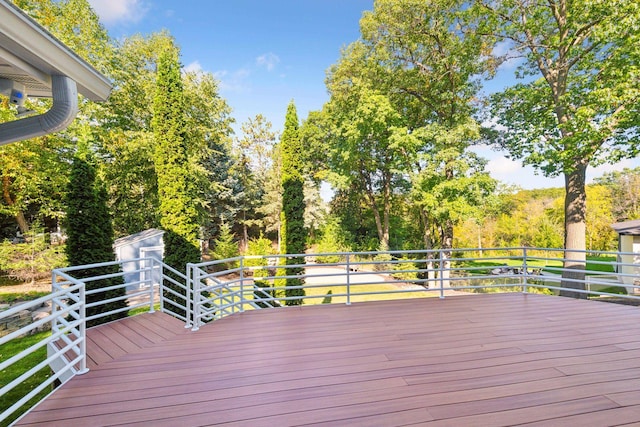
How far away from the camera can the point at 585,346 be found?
10.1 ft

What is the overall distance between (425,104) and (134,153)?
12.6 metres

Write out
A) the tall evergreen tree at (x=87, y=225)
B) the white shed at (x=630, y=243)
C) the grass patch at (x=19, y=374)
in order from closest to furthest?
the grass patch at (x=19, y=374)
the tall evergreen tree at (x=87, y=225)
the white shed at (x=630, y=243)

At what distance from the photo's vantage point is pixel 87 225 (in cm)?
522

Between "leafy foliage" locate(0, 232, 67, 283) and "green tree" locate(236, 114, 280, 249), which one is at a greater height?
"green tree" locate(236, 114, 280, 249)

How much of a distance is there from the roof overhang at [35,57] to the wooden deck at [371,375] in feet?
8.00

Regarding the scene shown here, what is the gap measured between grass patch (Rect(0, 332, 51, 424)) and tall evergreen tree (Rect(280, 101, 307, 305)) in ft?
20.0

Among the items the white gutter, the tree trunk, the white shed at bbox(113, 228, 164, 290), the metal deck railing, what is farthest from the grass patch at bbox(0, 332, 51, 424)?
the tree trunk

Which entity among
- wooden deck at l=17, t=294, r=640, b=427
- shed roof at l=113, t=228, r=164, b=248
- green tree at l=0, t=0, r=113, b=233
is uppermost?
green tree at l=0, t=0, r=113, b=233

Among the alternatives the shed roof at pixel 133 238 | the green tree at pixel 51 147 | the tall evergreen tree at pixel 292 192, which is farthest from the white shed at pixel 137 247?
the tall evergreen tree at pixel 292 192

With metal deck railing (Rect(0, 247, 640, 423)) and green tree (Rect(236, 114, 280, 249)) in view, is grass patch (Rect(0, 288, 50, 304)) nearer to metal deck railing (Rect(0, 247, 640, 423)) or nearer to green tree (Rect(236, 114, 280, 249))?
metal deck railing (Rect(0, 247, 640, 423))

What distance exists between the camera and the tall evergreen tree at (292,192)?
379 inches

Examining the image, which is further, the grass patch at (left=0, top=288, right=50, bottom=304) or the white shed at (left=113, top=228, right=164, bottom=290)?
the white shed at (left=113, top=228, right=164, bottom=290)

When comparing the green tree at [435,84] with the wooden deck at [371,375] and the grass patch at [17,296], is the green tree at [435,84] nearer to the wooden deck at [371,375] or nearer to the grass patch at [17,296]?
the wooden deck at [371,375]

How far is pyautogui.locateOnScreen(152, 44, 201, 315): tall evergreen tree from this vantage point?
23.9ft
